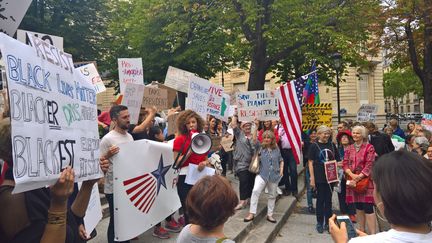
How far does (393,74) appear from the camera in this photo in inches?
2542

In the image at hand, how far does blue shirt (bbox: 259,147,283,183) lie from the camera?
7.32 meters

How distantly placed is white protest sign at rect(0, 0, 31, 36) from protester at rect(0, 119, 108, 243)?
3.08 ft

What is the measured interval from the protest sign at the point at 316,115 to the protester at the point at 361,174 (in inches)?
145

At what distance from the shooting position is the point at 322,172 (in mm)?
6926

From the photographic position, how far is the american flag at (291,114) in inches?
324

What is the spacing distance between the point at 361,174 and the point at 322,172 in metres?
0.98

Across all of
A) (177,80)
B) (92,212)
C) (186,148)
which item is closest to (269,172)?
(186,148)

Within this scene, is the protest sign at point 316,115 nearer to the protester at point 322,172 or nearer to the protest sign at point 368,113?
the protester at point 322,172

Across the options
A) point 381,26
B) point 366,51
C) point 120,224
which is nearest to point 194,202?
point 120,224

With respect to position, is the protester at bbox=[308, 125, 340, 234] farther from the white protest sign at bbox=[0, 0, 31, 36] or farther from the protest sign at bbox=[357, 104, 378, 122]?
the protest sign at bbox=[357, 104, 378, 122]

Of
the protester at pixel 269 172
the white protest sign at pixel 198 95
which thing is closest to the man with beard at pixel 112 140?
the white protest sign at pixel 198 95

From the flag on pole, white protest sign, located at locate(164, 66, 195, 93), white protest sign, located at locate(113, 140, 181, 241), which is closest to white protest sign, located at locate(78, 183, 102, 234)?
white protest sign, located at locate(113, 140, 181, 241)

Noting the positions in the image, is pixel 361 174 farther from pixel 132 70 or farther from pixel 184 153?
pixel 132 70

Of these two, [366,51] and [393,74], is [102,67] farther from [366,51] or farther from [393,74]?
[393,74]
